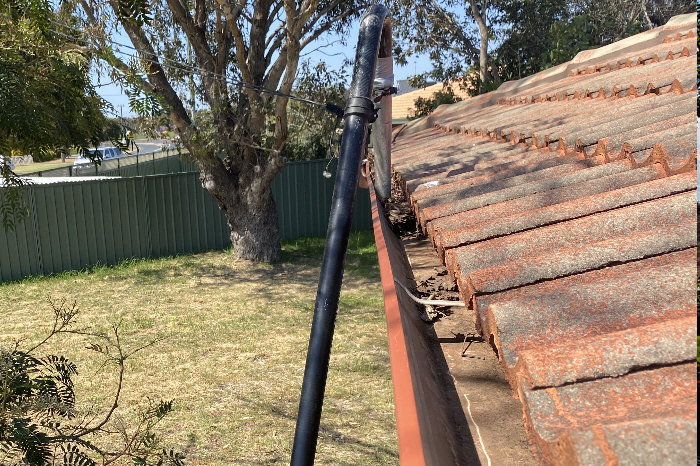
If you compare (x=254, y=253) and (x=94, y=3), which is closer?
(x=94, y=3)

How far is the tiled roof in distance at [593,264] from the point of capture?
3.22 feet

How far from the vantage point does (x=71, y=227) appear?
13.9 metres

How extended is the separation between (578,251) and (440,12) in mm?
22809

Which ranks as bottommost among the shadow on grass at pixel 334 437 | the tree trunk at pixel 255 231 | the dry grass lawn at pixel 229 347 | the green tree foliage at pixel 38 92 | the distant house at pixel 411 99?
the shadow on grass at pixel 334 437

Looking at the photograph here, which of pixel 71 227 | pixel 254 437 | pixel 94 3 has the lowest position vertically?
pixel 254 437

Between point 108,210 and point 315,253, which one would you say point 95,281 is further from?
point 315,253

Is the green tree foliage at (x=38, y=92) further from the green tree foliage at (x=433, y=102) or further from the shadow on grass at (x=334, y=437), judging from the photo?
the green tree foliage at (x=433, y=102)

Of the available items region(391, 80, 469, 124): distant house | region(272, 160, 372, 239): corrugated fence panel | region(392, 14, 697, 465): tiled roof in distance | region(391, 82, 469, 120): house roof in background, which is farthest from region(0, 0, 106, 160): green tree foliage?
region(391, 82, 469, 120): house roof in background

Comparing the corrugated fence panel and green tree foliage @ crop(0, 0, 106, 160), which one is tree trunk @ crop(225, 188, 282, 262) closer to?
the corrugated fence panel

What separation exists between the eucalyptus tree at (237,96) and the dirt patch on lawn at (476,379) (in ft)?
29.5

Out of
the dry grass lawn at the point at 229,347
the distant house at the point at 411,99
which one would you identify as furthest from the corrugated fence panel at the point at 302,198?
the distant house at the point at 411,99

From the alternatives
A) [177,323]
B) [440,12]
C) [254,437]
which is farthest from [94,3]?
[440,12]

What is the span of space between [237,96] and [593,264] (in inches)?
513

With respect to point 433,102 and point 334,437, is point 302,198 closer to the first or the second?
point 433,102
